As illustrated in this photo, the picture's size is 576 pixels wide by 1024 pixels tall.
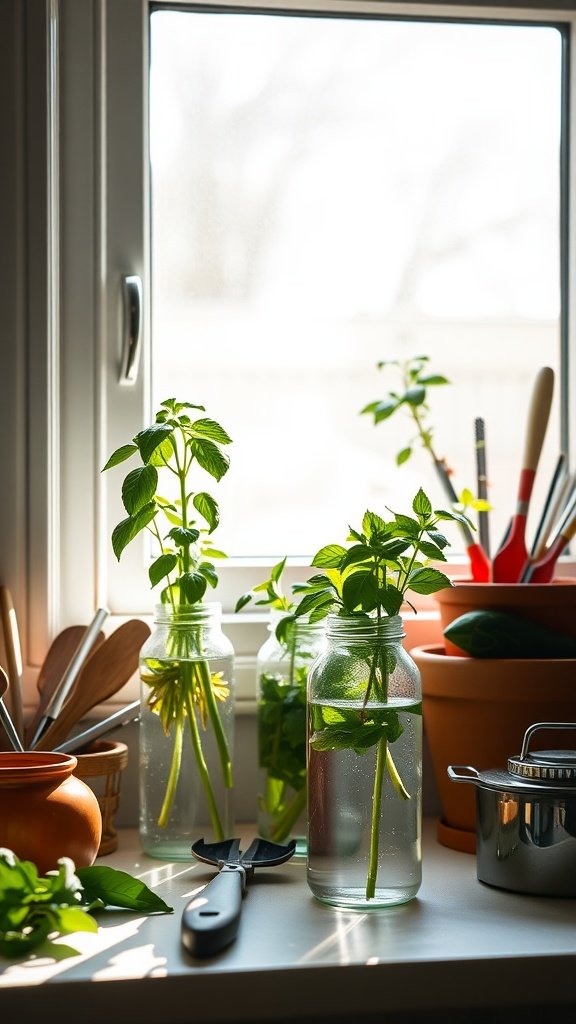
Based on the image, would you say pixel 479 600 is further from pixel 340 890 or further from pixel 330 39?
pixel 330 39

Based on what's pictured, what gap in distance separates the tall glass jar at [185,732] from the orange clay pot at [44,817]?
0.59ft

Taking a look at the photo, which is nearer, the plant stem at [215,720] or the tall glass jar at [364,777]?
the tall glass jar at [364,777]

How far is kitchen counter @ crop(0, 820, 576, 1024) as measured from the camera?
705 mm

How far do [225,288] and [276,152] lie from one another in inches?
7.3

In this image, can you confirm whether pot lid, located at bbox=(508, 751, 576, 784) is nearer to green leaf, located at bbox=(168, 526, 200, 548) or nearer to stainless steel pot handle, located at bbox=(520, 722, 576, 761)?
stainless steel pot handle, located at bbox=(520, 722, 576, 761)

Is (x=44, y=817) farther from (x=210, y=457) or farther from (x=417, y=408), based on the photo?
(x=417, y=408)

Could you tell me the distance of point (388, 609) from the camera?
0.86m

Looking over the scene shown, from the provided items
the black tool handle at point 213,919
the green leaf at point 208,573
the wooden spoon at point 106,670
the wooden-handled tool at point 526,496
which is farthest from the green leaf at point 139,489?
the wooden-handled tool at point 526,496

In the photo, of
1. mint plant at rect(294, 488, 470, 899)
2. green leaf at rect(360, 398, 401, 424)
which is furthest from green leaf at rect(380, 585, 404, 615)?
green leaf at rect(360, 398, 401, 424)

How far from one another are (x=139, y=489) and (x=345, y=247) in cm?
56

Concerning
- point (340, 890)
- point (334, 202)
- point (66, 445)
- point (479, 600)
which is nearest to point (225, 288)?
point (334, 202)

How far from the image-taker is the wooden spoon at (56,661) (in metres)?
1.13

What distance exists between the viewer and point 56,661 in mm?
1145

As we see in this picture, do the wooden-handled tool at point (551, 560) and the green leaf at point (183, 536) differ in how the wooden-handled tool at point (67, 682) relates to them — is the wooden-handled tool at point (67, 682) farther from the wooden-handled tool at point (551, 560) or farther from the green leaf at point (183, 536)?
the wooden-handled tool at point (551, 560)
